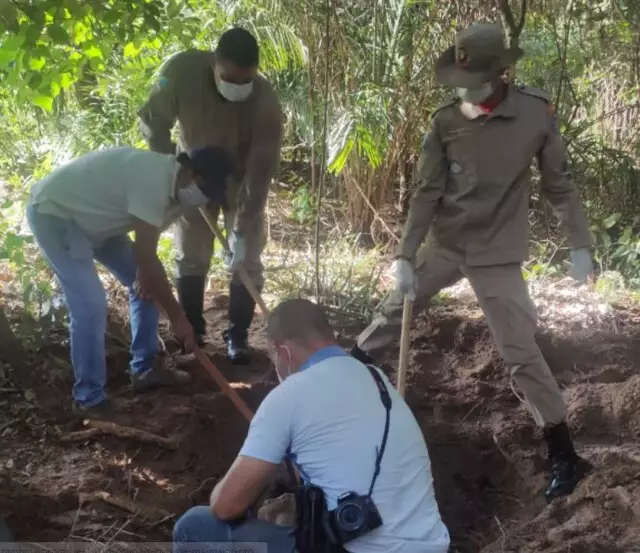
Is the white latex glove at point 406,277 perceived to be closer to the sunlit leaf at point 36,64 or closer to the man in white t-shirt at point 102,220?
the man in white t-shirt at point 102,220

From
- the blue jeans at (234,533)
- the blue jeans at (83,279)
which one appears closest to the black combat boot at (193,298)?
the blue jeans at (83,279)

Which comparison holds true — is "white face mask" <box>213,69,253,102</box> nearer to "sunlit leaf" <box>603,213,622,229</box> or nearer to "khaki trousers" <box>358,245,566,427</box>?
"khaki trousers" <box>358,245,566,427</box>

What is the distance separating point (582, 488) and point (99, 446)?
7.09 feet

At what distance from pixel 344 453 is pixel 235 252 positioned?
2.58 m

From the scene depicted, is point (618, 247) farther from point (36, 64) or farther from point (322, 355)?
point (322, 355)

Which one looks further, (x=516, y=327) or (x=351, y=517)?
(x=516, y=327)

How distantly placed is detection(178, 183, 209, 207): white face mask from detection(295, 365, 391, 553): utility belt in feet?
4.64

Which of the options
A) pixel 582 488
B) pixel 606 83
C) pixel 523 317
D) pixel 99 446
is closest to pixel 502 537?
pixel 582 488

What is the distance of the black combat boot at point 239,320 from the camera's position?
476cm

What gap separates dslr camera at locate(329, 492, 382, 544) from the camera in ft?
6.91

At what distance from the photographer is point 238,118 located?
170 inches

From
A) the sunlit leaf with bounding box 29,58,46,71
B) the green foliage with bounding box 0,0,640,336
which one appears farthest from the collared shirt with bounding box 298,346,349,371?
the green foliage with bounding box 0,0,640,336

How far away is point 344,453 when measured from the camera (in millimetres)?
2150

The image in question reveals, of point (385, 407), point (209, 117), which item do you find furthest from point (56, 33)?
point (385, 407)
